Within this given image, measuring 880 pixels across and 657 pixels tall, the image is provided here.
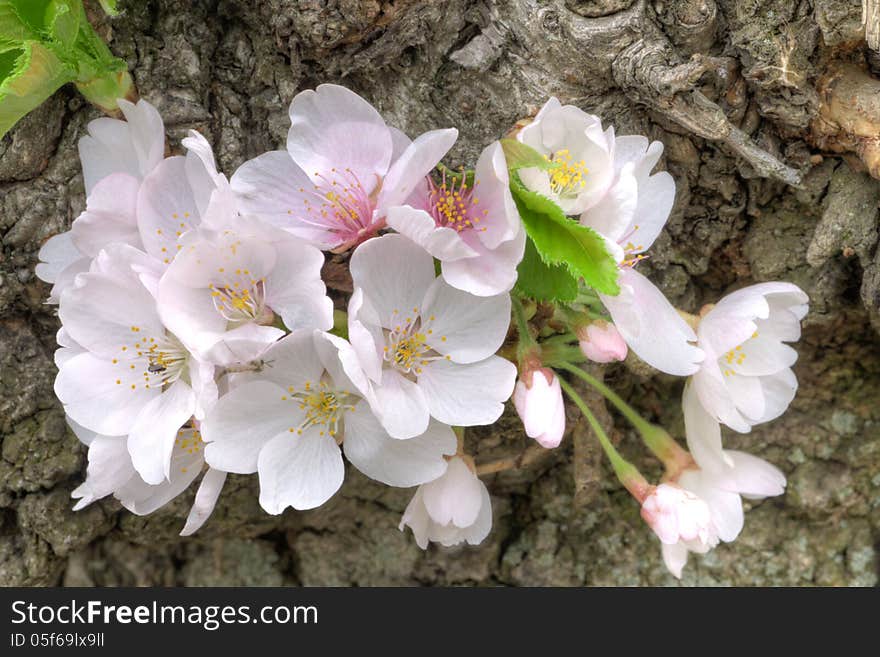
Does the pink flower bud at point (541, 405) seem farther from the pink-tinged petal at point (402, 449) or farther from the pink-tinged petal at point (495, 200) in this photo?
the pink-tinged petal at point (495, 200)

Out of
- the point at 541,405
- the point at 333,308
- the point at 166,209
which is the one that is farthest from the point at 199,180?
the point at 541,405

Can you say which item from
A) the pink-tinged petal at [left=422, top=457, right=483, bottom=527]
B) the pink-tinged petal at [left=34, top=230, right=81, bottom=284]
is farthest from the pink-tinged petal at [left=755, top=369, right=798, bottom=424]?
the pink-tinged petal at [left=34, top=230, right=81, bottom=284]

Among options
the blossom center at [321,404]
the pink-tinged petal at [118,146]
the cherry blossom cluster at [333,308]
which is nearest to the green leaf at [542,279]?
the cherry blossom cluster at [333,308]

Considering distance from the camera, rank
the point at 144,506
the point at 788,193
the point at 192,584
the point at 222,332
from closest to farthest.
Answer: the point at 222,332 < the point at 144,506 < the point at 788,193 < the point at 192,584

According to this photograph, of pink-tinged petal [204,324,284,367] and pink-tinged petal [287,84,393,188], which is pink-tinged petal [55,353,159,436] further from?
pink-tinged petal [287,84,393,188]

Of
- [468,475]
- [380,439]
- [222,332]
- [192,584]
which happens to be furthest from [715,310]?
[192,584]

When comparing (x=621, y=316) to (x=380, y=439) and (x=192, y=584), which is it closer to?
(x=380, y=439)
